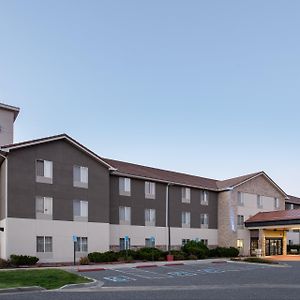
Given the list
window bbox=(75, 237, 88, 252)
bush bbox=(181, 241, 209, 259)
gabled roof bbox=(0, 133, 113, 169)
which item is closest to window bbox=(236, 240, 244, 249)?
bush bbox=(181, 241, 209, 259)

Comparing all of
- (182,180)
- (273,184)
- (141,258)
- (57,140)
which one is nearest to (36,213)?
(57,140)

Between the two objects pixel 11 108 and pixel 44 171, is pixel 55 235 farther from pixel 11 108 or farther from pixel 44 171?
pixel 11 108

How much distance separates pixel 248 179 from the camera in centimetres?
5188

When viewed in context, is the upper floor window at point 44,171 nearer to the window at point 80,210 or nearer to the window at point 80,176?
the window at point 80,176

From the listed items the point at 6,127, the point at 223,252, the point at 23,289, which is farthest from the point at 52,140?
the point at 223,252

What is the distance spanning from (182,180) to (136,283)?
28016 millimetres

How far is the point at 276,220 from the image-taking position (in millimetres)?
46719

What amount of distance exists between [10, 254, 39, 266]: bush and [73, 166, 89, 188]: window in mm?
7507

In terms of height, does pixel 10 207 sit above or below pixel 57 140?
below

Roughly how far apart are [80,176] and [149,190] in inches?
369

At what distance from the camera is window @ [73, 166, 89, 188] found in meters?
36.5

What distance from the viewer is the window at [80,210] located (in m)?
36.2

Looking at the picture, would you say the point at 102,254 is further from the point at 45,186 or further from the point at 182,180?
the point at 182,180

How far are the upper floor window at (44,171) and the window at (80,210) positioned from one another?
320cm
